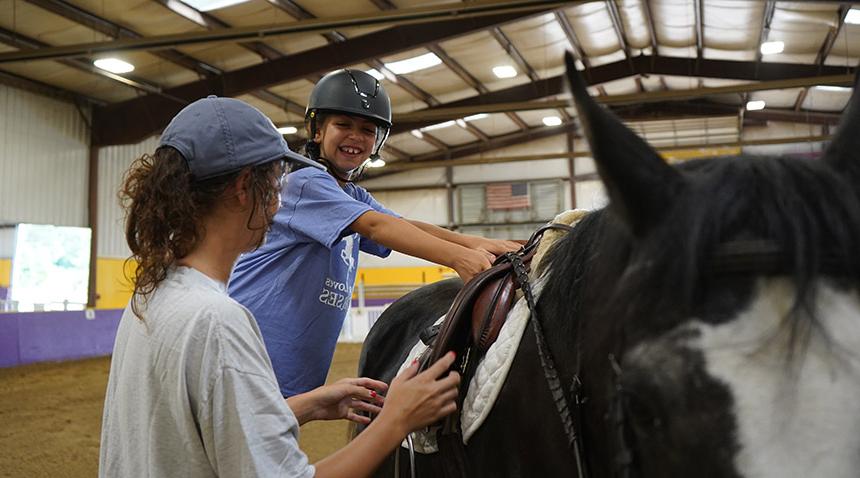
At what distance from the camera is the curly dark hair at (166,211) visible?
1.34m

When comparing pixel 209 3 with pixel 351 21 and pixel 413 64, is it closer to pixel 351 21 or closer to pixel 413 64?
pixel 351 21

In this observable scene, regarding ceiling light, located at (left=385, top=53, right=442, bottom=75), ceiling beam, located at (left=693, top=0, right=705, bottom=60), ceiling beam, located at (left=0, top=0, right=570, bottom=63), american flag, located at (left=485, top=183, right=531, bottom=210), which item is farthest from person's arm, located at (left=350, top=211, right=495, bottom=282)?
american flag, located at (left=485, top=183, right=531, bottom=210)

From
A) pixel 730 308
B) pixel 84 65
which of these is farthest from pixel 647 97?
pixel 730 308

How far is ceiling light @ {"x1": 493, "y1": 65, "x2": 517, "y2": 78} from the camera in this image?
640 inches

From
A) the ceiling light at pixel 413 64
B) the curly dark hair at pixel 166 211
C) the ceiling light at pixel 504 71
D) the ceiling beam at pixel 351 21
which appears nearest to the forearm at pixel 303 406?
the curly dark hair at pixel 166 211

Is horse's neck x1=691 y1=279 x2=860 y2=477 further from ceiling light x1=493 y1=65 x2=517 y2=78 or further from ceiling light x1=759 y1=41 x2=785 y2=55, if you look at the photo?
ceiling light x1=493 y1=65 x2=517 y2=78

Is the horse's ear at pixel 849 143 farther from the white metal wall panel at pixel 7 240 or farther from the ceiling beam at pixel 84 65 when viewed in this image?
the white metal wall panel at pixel 7 240

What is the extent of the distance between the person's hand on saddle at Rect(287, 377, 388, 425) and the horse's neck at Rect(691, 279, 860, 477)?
103cm

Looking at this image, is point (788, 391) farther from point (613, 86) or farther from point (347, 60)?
point (613, 86)

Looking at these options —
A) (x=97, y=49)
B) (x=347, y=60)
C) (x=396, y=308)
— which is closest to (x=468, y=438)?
(x=396, y=308)

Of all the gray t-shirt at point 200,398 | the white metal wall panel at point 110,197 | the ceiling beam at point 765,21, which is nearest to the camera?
the gray t-shirt at point 200,398

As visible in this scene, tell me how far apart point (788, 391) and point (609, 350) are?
36cm

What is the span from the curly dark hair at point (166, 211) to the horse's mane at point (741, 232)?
75 cm

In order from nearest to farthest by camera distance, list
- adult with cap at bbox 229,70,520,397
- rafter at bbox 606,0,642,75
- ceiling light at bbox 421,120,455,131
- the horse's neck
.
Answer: the horse's neck, adult with cap at bbox 229,70,520,397, rafter at bbox 606,0,642,75, ceiling light at bbox 421,120,455,131
